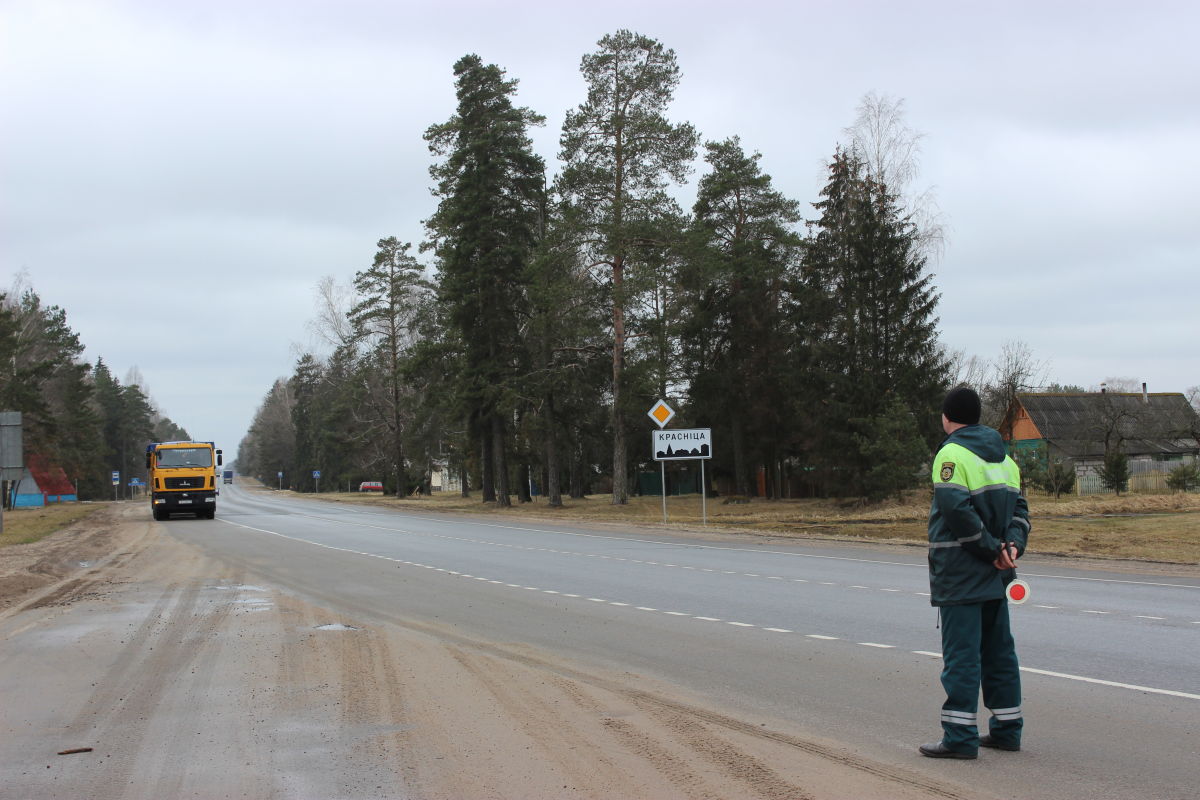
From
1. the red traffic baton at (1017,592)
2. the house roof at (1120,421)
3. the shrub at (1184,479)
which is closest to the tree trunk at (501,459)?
the shrub at (1184,479)

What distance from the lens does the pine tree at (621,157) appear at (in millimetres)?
37562

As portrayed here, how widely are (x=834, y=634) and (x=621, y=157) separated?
31.9 meters

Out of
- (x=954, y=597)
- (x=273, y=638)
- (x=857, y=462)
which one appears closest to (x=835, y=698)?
(x=954, y=597)

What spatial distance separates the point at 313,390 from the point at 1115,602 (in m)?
118

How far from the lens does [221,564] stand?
1888cm

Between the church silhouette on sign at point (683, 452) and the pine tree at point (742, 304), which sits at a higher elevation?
the pine tree at point (742, 304)

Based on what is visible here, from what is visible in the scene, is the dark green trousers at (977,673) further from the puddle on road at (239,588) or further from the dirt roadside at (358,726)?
the puddle on road at (239,588)

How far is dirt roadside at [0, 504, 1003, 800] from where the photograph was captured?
5.10m

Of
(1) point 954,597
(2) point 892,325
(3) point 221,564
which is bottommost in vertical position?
(3) point 221,564

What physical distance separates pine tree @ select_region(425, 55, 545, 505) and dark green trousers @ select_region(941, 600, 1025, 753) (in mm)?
39168

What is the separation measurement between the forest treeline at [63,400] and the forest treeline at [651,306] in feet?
64.4

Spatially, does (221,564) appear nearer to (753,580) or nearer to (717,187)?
(753,580)

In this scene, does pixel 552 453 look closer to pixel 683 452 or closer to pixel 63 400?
pixel 683 452

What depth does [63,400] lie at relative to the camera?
76.4 metres
